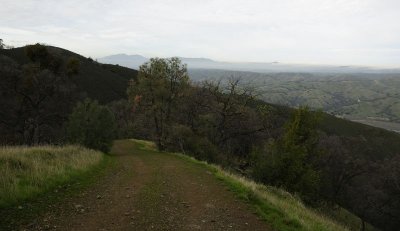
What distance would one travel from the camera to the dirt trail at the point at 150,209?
955cm

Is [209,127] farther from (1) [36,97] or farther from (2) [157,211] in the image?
(2) [157,211]

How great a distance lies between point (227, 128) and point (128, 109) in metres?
37.6

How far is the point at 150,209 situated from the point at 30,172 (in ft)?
15.4

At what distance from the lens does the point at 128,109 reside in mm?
82500

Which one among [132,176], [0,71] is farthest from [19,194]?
[0,71]

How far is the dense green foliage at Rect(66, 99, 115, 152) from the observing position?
31500 mm

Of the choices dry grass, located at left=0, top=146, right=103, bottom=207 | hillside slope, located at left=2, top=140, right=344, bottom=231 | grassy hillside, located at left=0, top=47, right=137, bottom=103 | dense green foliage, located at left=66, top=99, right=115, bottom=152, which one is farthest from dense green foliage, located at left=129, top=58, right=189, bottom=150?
grassy hillside, located at left=0, top=47, right=137, bottom=103

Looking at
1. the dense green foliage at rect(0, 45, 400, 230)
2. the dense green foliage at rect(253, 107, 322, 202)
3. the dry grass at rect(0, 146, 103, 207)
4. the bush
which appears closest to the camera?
the dry grass at rect(0, 146, 103, 207)

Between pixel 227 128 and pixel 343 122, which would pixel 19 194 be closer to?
pixel 227 128

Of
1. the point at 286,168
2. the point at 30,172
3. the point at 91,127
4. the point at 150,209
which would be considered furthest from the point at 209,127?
the point at 150,209

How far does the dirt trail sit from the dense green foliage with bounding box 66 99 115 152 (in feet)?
52.5


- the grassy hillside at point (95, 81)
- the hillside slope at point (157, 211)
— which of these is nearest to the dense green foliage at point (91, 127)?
the hillside slope at point (157, 211)

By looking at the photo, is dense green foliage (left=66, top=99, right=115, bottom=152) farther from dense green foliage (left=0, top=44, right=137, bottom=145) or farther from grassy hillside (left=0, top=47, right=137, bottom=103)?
grassy hillside (left=0, top=47, right=137, bottom=103)

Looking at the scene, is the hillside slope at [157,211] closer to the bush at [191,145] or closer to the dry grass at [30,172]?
the dry grass at [30,172]
